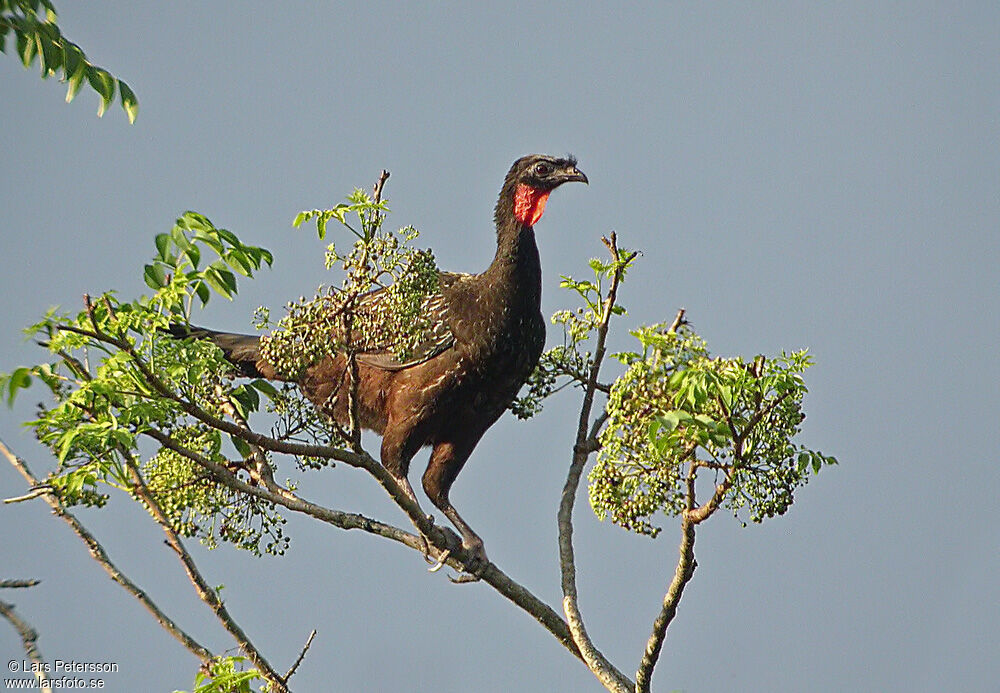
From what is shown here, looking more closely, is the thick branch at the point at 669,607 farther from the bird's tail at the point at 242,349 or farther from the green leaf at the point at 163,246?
the bird's tail at the point at 242,349

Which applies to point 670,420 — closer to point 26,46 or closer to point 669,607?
point 669,607

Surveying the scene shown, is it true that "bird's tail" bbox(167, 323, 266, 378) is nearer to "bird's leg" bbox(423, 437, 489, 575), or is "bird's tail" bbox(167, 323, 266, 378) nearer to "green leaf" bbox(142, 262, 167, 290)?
"bird's leg" bbox(423, 437, 489, 575)

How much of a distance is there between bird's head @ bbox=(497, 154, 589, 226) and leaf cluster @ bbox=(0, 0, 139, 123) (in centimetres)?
197

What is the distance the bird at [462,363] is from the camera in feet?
16.9

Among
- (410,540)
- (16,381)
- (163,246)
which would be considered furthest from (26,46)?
(410,540)

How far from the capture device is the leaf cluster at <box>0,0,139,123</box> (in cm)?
338

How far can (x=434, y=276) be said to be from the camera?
3463mm

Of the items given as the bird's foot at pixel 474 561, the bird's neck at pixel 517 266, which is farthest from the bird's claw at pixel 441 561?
the bird's neck at pixel 517 266

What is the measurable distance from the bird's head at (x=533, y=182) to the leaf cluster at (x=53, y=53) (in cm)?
197

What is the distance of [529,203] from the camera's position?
549 centimetres

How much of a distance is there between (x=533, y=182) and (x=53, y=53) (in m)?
2.38

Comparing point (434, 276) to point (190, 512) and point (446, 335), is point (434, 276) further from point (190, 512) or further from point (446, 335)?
point (446, 335)

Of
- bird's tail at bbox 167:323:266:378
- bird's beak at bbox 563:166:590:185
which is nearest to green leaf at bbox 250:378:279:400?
bird's tail at bbox 167:323:266:378

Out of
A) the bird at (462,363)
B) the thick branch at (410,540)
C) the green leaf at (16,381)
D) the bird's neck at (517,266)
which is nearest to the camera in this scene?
the green leaf at (16,381)
